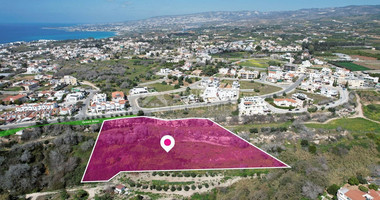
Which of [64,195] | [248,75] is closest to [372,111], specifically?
[248,75]

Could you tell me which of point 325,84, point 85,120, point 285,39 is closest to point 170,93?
point 85,120

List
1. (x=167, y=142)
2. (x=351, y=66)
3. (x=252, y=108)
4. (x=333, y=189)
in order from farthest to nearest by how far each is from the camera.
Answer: (x=351, y=66) → (x=252, y=108) → (x=333, y=189) → (x=167, y=142)

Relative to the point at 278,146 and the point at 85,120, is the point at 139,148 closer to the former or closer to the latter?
the point at 278,146

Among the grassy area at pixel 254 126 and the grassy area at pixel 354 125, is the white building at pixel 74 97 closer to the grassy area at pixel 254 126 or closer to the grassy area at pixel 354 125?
the grassy area at pixel 254 126

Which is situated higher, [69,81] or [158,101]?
[69,81]

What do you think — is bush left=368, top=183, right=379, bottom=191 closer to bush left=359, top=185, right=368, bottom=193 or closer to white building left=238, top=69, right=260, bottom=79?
bush left=359, top=185, right=368, bottom=193

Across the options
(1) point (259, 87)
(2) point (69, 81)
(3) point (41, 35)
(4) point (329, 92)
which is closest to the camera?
(4) point (329, 92)

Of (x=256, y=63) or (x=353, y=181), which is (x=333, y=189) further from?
(x=256, y=63)

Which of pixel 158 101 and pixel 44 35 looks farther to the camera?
pixel 44 35

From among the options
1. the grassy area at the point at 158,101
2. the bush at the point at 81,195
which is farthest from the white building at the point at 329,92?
the bush at the point at 81,195
